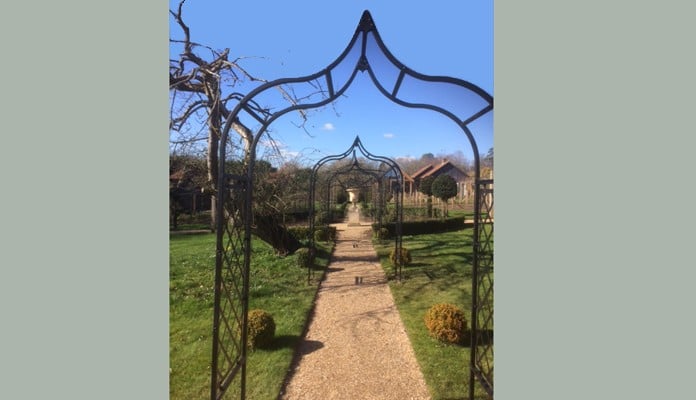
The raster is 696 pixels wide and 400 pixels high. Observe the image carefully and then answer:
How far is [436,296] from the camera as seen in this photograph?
6688 mm

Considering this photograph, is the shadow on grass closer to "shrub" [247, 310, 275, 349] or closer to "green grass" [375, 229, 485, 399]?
"shrub" [247, 310, 275, 349]

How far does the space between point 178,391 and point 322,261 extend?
6650 millimetres

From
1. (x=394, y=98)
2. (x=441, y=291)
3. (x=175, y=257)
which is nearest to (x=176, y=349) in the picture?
(x=394, y=98)

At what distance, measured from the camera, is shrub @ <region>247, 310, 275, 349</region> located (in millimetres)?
4293

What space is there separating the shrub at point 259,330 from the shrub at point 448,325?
7.38 feet

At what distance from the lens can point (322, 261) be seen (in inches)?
395

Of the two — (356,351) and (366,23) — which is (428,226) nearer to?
(356,351)

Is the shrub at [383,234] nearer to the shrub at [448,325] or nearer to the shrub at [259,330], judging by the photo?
the shrub at [448,325]

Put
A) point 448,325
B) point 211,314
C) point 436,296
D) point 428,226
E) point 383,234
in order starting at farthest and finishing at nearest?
point 428,226 → point 383,234 → point 436,296 → point 211,314 → point 448,325

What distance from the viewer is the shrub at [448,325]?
176 inches

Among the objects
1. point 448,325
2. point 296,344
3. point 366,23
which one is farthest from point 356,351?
point 366,23

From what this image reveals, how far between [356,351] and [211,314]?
104 inches

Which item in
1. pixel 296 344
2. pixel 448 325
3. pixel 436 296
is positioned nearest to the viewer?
pixel 448 325

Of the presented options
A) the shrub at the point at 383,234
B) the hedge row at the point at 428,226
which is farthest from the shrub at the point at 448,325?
the hedge row at the point at 428,226
